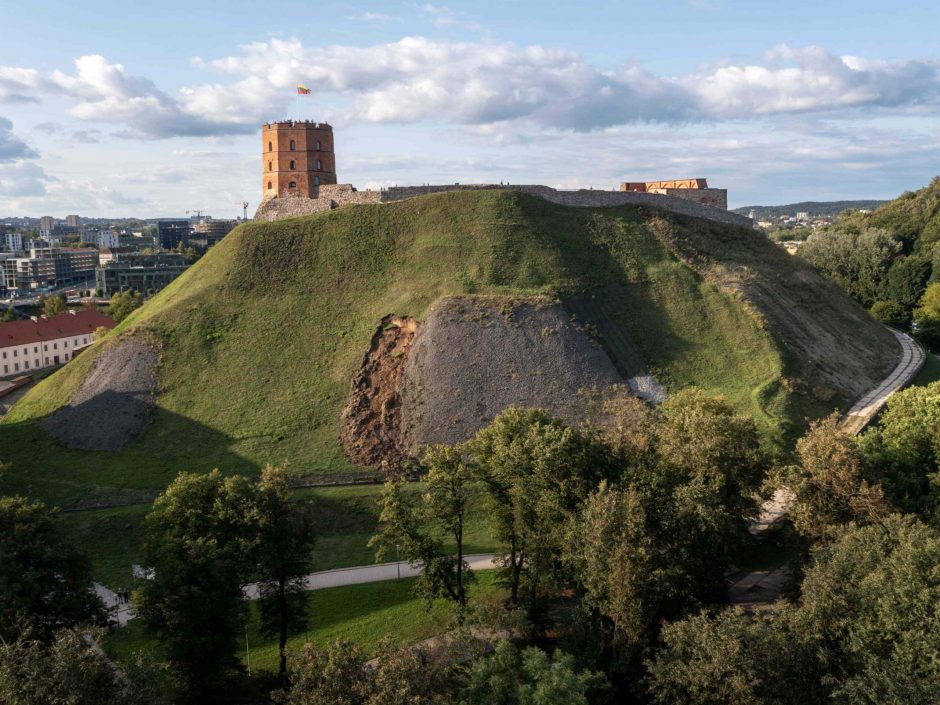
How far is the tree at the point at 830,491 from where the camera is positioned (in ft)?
Answer: 89.0

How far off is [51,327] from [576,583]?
218 ft

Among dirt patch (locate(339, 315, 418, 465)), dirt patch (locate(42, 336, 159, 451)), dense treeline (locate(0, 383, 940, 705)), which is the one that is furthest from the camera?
dirt patch (locate(42, 336, 159, 451))

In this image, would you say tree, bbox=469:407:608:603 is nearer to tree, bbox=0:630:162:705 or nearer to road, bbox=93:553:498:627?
road, bbox=93:553:498:627

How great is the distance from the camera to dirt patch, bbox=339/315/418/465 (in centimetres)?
4128

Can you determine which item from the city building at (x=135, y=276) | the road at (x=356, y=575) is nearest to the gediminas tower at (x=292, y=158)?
the road at (x=356, y=575)

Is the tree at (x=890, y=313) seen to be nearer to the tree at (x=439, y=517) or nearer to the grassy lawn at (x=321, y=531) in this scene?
the grassy lawn at (x=321, y=531)

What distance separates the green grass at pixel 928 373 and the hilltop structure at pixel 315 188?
76.0 ft

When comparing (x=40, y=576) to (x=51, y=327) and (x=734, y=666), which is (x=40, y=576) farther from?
(x=51, y=327)

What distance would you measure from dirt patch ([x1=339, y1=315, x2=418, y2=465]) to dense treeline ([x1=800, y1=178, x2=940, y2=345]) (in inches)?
2171

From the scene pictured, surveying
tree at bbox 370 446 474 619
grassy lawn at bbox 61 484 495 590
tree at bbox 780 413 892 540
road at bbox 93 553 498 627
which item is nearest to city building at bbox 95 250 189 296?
grassy lawn at bbox 61 484 495 590

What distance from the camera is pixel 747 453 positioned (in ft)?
98.1

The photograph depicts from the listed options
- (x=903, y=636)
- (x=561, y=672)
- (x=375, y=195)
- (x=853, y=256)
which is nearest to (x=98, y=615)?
(x=561, y=672)

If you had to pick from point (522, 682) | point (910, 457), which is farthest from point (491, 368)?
point (522, 682)

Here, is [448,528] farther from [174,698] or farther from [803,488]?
[803,488]
